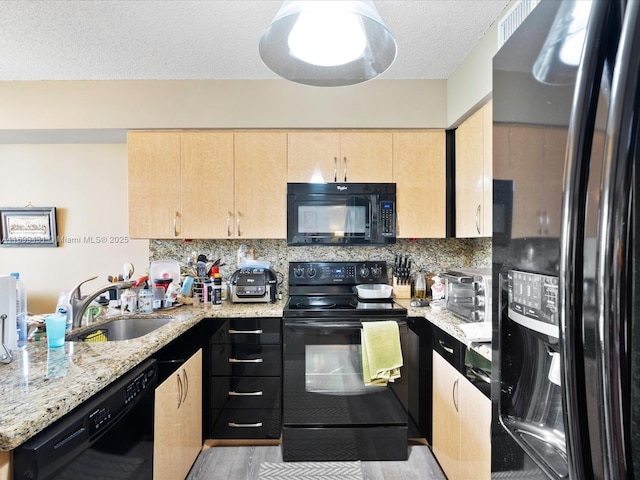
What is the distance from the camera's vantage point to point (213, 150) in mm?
2502

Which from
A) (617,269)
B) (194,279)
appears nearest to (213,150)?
(194,279)

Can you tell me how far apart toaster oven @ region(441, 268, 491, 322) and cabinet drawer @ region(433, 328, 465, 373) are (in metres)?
0.14

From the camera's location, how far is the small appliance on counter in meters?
2.44

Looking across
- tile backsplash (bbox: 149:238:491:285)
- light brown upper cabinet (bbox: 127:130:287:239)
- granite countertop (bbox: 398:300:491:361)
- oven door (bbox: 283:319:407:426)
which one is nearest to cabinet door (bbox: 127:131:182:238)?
light brown upper cabinet (bbox: 127:130:287:239)

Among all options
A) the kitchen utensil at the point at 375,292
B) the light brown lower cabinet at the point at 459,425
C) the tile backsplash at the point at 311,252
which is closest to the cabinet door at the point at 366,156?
the tile backsplash at the point at 311,252

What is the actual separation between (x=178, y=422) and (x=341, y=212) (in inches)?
62.2

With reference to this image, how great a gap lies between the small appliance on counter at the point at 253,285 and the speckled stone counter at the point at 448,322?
943 mm

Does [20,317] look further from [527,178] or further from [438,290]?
[438,290]

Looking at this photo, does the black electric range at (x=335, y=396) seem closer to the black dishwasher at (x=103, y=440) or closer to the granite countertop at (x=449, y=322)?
the granite countertop at (x=449, y=322)

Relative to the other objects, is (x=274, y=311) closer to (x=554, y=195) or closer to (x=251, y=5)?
(x=251, y=5)

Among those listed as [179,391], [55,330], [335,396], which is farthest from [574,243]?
[335,396]

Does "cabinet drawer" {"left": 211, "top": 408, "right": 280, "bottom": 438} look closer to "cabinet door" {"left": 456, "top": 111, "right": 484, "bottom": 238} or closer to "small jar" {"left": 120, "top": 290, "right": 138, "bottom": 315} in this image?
"small jar" {"left": 120, "top": 290, "right": 138, "bottom": 315}

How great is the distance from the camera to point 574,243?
17.7 inches

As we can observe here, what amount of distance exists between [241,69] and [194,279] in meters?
1.52
